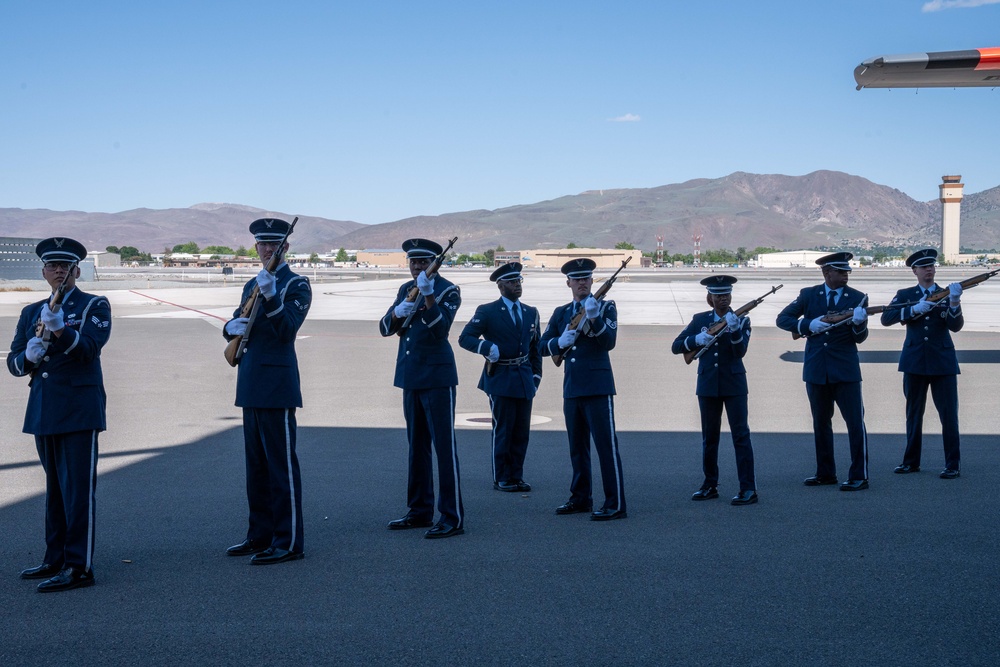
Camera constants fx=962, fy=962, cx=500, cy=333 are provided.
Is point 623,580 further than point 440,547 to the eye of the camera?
No

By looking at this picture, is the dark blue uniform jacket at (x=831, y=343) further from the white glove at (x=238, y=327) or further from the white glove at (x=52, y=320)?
the white glove at (x=52, y=320)

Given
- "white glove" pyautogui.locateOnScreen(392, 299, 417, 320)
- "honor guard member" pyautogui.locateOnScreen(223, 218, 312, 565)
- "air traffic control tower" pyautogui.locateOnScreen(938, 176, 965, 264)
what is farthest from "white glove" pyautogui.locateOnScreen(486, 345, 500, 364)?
"air traffic control tower" pyautogui.locateOnScreen(938, 176, 965, 264)

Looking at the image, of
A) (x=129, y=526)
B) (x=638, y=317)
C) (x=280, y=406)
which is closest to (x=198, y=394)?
(x=129, y=526)

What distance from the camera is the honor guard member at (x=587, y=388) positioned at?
23.4 feet

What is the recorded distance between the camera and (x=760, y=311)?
111 feet

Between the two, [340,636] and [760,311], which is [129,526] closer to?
[340,636]

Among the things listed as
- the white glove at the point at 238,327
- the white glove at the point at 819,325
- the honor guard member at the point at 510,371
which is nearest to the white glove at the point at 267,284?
the white glove at the point at 238,327

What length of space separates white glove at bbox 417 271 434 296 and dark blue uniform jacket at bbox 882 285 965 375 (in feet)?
15.3

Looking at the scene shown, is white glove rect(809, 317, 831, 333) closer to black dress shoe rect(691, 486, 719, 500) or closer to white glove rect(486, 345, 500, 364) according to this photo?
black dress shoe rect(691, 486, 719, 500)

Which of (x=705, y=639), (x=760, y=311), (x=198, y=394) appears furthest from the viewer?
(x=760, y=311)

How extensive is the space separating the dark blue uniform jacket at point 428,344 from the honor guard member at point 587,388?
853 mm

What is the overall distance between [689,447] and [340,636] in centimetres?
597

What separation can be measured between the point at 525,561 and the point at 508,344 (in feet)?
9.06

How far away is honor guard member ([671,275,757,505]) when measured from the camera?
7750mm
